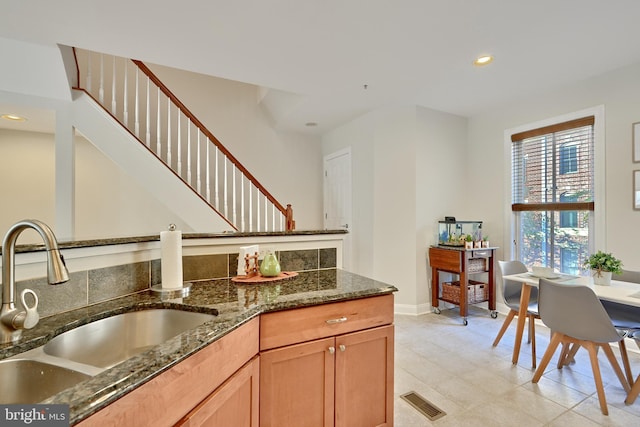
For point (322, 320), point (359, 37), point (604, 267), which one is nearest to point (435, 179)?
point (604, 267)

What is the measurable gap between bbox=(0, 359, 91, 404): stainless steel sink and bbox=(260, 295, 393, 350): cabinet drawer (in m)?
0.62

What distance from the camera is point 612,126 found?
293 centimetres

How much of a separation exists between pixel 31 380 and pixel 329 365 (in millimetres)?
1036

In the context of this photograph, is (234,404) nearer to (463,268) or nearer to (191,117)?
(463,268)

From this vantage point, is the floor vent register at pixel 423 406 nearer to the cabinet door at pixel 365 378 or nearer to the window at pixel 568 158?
the cabinet door at pixel 365 378

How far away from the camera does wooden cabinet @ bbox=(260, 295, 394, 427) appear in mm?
1283

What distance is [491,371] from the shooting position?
2400mm

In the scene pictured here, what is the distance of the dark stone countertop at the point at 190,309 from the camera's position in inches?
26.3

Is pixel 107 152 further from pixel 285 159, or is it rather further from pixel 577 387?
pixel 577 387

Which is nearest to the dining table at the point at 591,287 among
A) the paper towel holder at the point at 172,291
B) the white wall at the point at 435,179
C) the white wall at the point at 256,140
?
the white wall at the point at 435,179

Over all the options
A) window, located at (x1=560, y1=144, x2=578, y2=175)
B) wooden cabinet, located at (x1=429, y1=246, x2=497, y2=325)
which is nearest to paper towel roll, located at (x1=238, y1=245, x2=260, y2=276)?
wooden cabinet, located at (x1=429, y1=246, x2=497, y2=325)

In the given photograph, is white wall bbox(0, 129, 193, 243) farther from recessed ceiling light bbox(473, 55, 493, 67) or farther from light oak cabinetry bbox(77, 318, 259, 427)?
recessed ceiling light bbox(473, 55, 493, 67)

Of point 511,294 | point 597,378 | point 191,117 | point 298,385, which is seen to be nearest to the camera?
point 298,385

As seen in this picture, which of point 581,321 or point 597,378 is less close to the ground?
point 581,321
